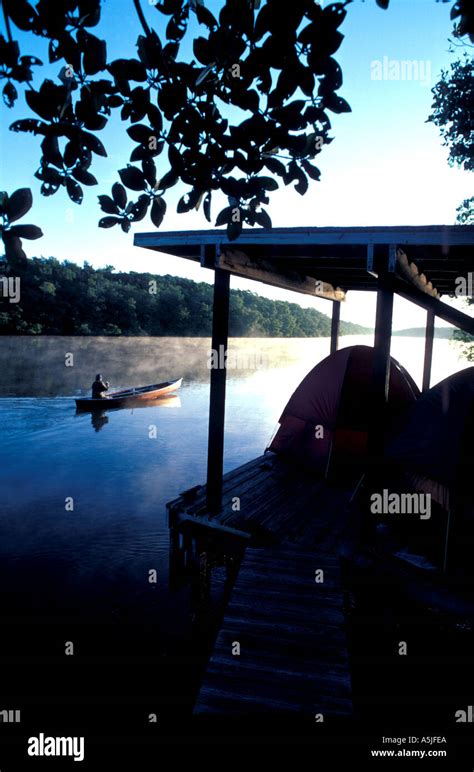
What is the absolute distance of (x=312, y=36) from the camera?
7.06 ft

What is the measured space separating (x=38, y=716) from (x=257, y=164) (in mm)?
7640

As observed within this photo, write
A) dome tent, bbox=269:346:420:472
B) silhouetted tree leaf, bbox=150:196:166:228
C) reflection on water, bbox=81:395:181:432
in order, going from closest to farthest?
silhouetted tree leaf, bbox=150:196:166:228
dome tent, bbox=269:346:420:472
reflection on water, bbox=81:395:181:432

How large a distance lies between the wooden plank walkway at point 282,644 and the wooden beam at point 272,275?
453 centimetres

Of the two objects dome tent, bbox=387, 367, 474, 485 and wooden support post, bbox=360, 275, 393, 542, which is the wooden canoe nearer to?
dome tent, bbox=387, 367, 474, 485

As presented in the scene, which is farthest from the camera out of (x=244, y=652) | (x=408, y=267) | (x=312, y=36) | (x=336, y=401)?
(x=336, y=401)

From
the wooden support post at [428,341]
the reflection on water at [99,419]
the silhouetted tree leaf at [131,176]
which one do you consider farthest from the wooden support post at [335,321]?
the reflection on water at [99,419]

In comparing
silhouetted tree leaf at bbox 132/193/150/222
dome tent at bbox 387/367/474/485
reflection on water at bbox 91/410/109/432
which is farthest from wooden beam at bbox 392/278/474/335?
reflection on water at bbox 91/410/109/432

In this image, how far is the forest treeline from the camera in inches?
2537

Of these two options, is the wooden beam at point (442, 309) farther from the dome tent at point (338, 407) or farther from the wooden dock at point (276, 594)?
the wooden dock at point (276, 594)

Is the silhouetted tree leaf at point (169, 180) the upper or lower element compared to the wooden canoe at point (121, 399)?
upper

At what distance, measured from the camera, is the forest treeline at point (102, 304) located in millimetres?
64438

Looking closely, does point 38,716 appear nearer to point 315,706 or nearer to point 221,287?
point 315,706

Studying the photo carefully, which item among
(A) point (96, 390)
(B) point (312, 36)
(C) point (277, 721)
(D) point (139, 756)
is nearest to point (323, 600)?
(C) point (277, 721)

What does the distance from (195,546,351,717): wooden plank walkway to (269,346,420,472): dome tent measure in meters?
3.42
